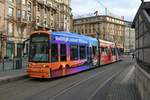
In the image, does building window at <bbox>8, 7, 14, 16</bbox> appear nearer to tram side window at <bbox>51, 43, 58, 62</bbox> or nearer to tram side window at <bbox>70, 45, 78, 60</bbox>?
tram side window at <bbox>70, 45, 78, 60</bbox>

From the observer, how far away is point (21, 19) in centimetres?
6234

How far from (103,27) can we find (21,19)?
6808 cm

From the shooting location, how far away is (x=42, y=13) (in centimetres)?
7581

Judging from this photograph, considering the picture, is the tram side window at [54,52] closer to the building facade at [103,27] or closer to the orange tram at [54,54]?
the orange tram at [54,54]

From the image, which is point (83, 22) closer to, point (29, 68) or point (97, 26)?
point (97, 26)

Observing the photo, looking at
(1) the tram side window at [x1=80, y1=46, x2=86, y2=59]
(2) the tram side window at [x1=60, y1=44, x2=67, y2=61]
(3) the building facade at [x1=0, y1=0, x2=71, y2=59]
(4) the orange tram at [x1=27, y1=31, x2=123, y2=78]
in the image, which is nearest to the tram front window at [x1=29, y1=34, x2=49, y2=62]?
(4) the orange tram at [x1=27, y1=31, x2=123, y2=78]

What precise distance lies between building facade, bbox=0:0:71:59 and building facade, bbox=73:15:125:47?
4027 centimetres

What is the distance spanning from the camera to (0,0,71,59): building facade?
184 ft

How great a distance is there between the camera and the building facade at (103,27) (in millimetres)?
125562

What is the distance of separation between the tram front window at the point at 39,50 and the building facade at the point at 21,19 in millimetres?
32260

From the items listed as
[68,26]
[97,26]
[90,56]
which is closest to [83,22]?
[97,26]

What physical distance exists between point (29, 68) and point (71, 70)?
4.34 m

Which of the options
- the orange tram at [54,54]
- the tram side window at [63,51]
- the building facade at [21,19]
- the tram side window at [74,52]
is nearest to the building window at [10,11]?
the building facade at [21,19]

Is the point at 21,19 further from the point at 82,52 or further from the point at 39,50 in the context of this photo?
the point at 39,50
